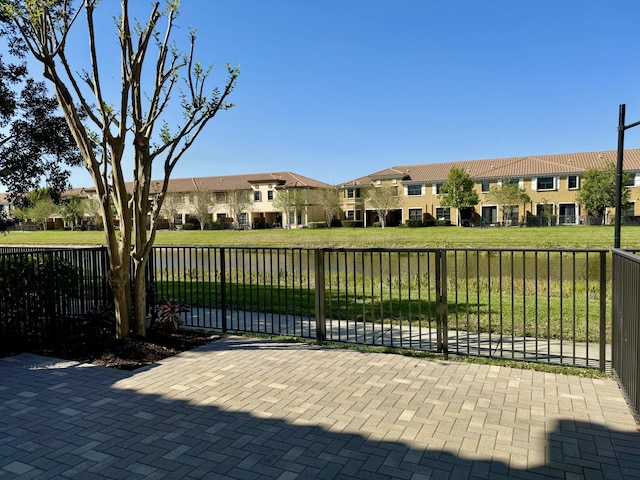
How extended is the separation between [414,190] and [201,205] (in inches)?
1069

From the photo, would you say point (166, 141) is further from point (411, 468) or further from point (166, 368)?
point (411, 468)

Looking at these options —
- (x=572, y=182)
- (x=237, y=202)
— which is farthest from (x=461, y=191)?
(x=237, y=202)

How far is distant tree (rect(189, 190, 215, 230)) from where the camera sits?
193 ft

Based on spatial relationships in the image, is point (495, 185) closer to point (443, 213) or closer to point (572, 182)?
point (443, 213)

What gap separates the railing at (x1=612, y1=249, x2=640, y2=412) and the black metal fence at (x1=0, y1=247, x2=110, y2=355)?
666 cm

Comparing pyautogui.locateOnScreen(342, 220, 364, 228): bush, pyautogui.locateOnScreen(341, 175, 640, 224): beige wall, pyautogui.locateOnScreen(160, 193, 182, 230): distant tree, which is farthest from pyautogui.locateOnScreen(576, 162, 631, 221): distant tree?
pyautogui.locateOnScreen(160, 193, 182, 230): distant tree

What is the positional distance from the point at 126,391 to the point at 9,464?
139cm

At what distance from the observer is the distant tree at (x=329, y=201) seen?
5825 centimetres

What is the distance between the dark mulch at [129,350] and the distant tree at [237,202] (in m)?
55.7

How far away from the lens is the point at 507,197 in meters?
48.2

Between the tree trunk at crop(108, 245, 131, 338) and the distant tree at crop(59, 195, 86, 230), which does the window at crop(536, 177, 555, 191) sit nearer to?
the tree trunk at crop(108, 245, 131, 338)

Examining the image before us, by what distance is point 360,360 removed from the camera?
18.2 feet

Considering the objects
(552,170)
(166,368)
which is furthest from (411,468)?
(552,170)

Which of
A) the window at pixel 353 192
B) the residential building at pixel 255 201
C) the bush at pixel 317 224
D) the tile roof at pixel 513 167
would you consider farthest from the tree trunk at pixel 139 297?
the window at pixel 353 192
